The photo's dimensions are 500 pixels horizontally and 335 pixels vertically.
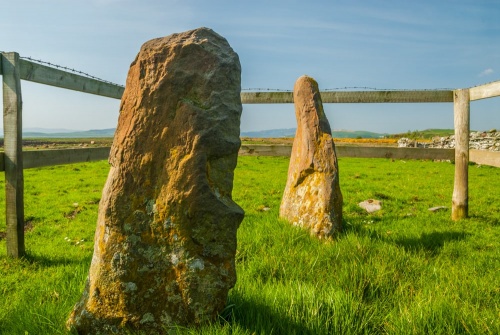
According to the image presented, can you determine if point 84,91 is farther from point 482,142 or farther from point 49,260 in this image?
point 482,142

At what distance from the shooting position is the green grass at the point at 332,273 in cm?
353

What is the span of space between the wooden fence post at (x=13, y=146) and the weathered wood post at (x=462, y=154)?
791 centimetres

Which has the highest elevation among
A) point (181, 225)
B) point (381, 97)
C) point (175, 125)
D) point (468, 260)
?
point (381, 97)

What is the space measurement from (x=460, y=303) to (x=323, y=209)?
296cm

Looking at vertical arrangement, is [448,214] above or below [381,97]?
below

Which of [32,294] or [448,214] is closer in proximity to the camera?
[32,294]

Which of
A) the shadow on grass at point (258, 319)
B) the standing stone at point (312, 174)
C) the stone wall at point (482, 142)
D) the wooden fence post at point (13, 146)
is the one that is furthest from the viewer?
the stone wall at point (482, 142)

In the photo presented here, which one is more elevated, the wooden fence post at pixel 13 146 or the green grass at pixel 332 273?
the wooden fence post at pixel 13 146

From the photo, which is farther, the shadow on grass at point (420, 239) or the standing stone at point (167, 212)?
the shadow on grass at point (420, 239)

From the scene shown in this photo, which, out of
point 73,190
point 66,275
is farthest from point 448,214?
point 73,190

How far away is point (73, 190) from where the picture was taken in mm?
12891

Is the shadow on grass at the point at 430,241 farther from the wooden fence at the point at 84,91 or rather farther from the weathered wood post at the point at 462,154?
the wooden fence at the point at 84,91

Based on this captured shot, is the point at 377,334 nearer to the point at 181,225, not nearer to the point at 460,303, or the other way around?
the point at 460,303

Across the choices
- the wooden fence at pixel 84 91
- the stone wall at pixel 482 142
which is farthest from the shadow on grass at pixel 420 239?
the stone wall at pixel 482 142
